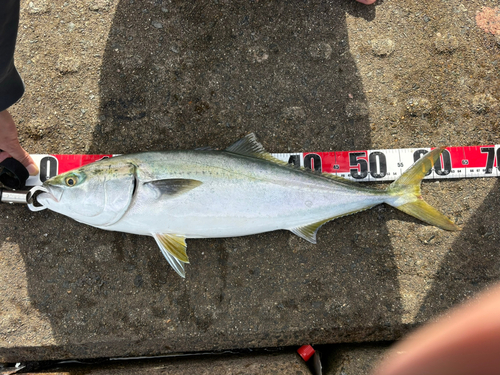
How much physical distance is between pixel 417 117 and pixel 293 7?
1549 mm

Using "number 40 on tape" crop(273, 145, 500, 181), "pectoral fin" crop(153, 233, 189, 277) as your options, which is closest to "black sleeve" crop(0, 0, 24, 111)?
"pectoral fin" crop(153, 233, 189, 277)

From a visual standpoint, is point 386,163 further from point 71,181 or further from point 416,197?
point 71,181

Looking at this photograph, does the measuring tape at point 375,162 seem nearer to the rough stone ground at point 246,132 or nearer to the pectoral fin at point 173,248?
the rough stone ground at point 246,132

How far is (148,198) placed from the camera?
8.02ft

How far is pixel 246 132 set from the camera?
2914mm

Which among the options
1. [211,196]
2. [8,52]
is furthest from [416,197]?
[8,52]

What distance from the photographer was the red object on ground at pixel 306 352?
2736 millimetres

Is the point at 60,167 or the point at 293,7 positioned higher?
the point at 293,7

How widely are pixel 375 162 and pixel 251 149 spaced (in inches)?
44.8

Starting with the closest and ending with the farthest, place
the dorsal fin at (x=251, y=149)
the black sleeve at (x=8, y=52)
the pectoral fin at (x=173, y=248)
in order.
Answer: the black sleeve at (x=8, y=52), the pectoral fin at (x=173, y=248), the dorsal fin at (x=251, y=149)

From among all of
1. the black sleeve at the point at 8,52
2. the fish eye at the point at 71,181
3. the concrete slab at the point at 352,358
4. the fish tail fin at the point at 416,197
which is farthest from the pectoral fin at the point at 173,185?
the concrete slab at the point at 352,358

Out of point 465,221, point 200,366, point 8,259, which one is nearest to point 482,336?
point 465,221

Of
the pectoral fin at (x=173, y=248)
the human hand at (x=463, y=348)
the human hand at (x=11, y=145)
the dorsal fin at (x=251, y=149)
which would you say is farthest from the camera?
the dorsal fin at (x=251, y=149)

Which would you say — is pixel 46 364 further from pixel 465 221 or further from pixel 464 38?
pixel 464 38
